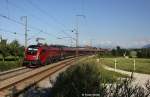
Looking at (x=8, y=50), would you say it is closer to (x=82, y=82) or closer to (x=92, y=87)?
(x=82, y=82)

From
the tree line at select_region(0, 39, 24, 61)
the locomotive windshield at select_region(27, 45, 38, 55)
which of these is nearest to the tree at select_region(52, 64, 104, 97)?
the locomotive windshield at select_region(27, 45, 38, 55)

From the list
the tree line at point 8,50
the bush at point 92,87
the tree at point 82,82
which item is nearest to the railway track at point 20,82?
the tree at point 82,82

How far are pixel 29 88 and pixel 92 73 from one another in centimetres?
1066

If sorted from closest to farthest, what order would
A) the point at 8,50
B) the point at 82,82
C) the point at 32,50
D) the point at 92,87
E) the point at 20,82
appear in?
the point at 92,87 → the point at 82,82 → the point at 20,82 → the point at 32,50 → the point at 8,50

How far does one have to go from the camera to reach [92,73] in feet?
40.4

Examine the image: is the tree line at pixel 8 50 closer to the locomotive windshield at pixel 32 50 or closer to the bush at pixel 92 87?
the locomotive windshield at pixel 32 50

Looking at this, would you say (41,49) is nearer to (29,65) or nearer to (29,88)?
(29,65)

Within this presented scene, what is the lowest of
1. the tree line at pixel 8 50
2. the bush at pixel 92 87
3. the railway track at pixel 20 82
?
the railway track at pixel 20 82

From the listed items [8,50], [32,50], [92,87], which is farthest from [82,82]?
[8,50]

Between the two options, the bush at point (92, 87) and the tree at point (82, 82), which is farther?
the tree at point (82, 82)

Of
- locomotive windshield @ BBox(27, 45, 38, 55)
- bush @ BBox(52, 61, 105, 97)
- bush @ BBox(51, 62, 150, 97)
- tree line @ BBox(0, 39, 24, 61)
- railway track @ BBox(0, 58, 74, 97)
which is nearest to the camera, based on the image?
Answer: bush @ BBox(51, 62, 150, 97)

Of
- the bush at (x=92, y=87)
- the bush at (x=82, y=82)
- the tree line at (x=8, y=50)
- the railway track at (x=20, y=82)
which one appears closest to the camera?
the bush at (x=92, y=87)

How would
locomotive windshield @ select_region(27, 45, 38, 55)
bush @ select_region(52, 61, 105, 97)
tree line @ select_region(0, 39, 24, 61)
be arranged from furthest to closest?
tree line @ select_region(0, 39, 24, 61) < locomotive windshield @ select_region(27, 45, 38, 55) < bush @ select_region(52, 61, 105, 97)

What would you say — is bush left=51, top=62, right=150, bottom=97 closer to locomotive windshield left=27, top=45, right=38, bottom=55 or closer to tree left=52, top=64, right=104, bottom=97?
tree left=52, top=64, right=104, bottom=97
